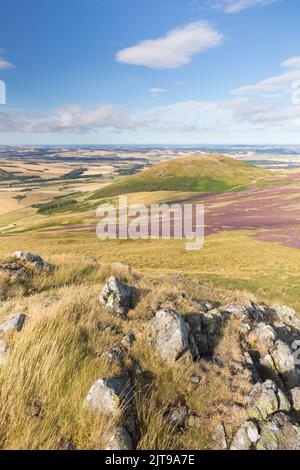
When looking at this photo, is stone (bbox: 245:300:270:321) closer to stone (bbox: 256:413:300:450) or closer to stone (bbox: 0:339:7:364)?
stone (bbox: 256:413:300:450)

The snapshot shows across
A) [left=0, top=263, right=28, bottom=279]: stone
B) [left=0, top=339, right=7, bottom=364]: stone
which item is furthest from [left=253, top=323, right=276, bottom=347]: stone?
[left=0, top=263, right=28, bottom=279]: stone

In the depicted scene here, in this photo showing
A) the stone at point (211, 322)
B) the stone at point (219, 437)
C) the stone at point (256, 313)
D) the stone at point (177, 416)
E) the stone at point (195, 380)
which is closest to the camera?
the stone at point (219, 437)

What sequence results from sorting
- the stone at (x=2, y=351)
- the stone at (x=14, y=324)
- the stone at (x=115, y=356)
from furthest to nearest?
the stone at (x=14, y=324)
the stone at (x=115, y=356)
the stone at (x=2, y=351)

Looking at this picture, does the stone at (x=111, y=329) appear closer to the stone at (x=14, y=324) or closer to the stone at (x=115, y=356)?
the stone at (x=115, y=356)

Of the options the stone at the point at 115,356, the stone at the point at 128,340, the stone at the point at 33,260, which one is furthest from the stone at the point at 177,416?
the stone at the point at 33,260
